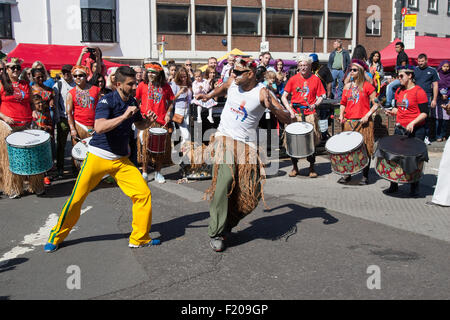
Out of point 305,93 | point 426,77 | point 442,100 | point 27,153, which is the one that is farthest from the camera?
point 442,100

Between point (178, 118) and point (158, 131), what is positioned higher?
point (178, 118)

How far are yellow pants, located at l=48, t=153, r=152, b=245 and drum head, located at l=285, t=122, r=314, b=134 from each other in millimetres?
3747

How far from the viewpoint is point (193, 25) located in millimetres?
34562

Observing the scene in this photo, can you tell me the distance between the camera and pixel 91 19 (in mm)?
33250

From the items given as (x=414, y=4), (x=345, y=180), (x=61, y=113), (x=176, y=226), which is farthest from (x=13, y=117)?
(x=414, y=4)

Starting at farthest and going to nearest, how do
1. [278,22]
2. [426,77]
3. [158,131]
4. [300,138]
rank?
[278,22]
[426,77]
[158,131]
[300,138]

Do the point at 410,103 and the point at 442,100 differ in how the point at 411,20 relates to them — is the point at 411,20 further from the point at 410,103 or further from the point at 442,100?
the point at 410,103

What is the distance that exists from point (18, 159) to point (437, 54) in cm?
1659

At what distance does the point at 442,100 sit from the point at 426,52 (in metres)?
6.42

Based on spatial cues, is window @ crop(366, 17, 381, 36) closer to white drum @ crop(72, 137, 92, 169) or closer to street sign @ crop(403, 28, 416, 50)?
street sign @ crop(403, 28, 416, 50)

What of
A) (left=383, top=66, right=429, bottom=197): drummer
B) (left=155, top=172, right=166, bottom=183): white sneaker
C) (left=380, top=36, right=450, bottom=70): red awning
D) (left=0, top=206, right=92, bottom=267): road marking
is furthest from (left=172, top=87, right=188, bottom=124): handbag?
(left=380, top=36, right=450, bottom=70): red awning

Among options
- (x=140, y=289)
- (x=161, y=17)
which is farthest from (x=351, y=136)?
(x=161, y=17)

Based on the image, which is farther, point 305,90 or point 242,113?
point 305,90

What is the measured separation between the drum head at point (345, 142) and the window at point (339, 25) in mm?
32389
